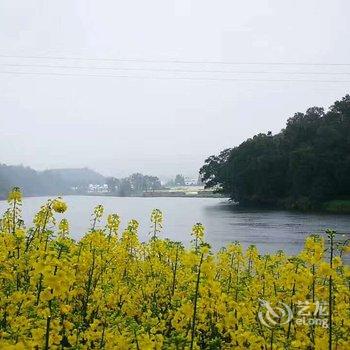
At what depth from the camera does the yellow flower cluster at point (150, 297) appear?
396cm

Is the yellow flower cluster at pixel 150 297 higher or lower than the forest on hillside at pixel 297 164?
lower

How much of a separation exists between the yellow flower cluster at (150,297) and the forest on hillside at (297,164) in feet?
199

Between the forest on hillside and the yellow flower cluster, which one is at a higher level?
the forest on hillside

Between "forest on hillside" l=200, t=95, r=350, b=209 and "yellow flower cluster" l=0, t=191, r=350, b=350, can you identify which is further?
"forest on hillside" l=200, t=95, r=350, b=209

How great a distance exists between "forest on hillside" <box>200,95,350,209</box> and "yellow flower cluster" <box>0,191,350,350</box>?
60.6 meters

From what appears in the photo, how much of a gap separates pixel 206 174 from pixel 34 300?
9318 centimetres

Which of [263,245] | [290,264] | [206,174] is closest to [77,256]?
[290,264]

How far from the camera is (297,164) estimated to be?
67.8 m

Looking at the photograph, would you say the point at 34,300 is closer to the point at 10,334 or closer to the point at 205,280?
the point at 10,334

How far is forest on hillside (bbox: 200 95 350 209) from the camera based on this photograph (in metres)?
66.1

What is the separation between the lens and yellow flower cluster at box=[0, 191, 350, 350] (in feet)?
13.0

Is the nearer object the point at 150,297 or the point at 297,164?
the point at 150,297

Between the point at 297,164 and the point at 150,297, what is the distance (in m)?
63.6

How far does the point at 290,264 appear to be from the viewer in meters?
5.60
